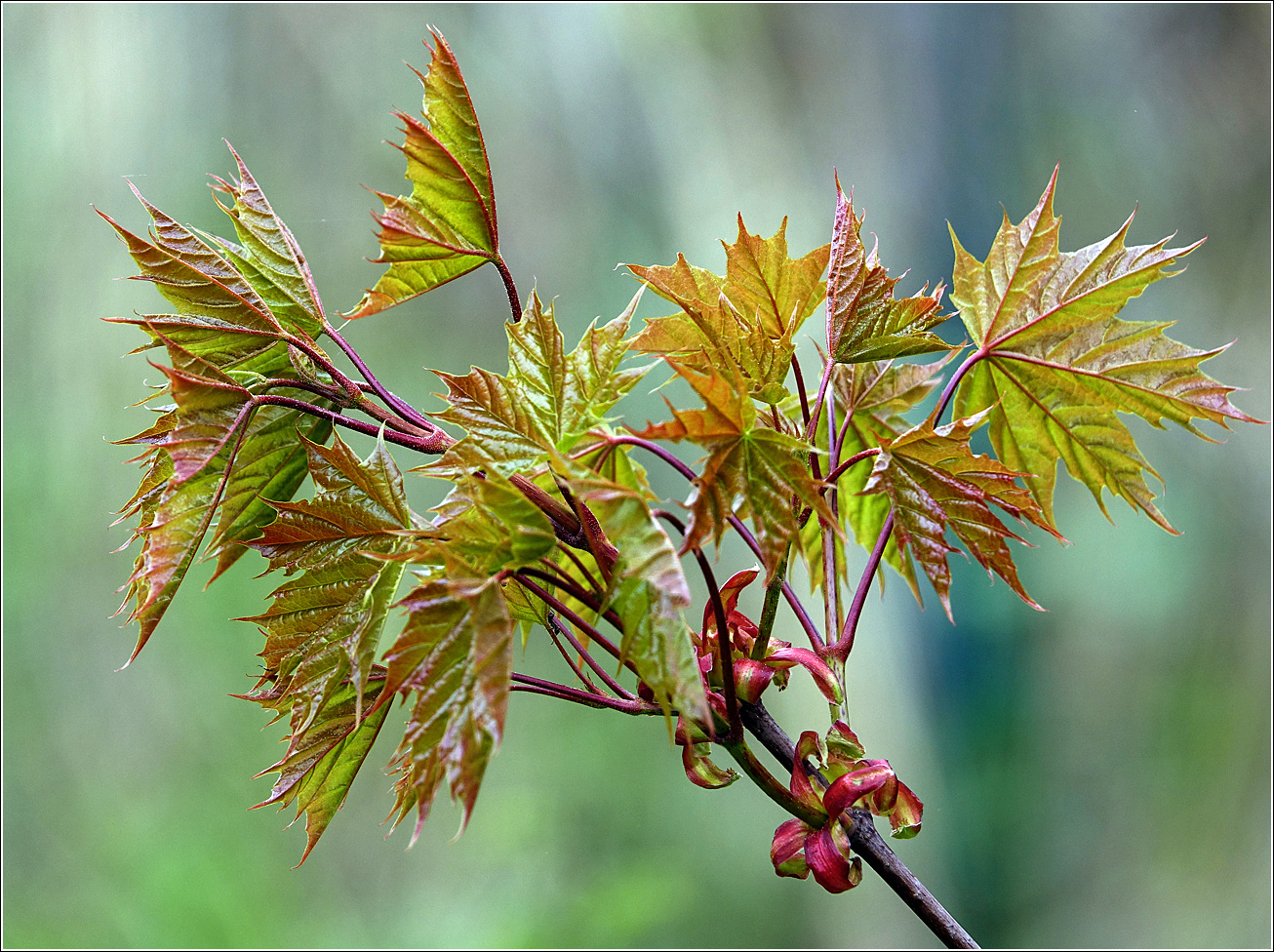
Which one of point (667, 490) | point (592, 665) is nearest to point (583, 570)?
point (592, 665)

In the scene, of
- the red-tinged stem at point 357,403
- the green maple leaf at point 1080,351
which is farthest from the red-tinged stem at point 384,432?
the green maple leaf at point 1080,351

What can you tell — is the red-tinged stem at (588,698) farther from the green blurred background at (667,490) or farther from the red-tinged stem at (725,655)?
the green blurred background at (667,490)

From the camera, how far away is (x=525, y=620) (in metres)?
0.31

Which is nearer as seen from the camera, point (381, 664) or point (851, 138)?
point (381, 664)

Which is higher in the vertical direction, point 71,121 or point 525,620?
point 71,121

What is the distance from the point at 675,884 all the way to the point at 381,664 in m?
1.03

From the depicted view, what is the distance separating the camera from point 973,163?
1150 millimetres

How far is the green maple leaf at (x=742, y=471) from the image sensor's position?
0.23 metres

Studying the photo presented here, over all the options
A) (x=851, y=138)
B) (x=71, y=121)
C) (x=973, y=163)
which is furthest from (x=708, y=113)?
(x=71, y=121)

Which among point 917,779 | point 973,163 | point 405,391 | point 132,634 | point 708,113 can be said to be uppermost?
point 708,113

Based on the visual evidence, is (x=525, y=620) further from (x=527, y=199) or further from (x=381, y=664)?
(x=527, y=199)

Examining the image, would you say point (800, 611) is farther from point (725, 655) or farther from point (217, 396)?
point (217, 396)

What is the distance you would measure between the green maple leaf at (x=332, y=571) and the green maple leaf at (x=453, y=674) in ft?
0.12

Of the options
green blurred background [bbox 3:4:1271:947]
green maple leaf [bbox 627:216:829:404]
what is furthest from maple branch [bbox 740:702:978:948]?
green blurred background [bbox 3:4:1271:947]
